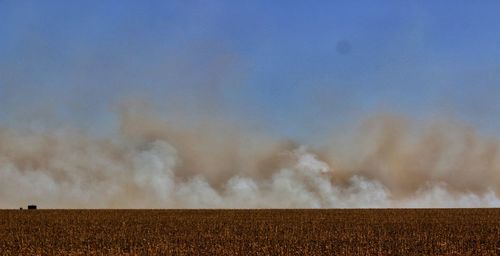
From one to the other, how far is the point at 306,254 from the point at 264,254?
1.61m

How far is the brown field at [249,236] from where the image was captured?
3059 cm

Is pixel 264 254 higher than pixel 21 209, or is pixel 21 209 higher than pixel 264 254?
pixel 21 209

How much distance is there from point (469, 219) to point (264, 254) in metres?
29.0

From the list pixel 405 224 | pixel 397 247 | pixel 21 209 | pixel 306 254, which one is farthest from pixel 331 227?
pixel 21 209

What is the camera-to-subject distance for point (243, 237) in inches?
1443

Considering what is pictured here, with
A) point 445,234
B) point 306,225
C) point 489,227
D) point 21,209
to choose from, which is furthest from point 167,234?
point 21,209

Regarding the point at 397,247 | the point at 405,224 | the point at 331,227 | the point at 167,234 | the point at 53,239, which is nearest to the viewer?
the point at 397,247

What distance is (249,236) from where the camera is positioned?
37250 mm

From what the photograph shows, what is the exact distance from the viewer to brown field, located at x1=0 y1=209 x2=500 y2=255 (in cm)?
3059

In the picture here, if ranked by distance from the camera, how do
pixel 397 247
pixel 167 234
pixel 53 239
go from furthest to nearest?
pixel 167 234
pixel 53 239
pixel 397 247

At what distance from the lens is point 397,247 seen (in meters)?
32.2

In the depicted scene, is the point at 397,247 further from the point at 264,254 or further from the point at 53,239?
the point at 53,239

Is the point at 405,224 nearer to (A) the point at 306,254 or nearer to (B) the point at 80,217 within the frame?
(A) the point at 306,254

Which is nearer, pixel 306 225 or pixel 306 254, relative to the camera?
pixel 306 254
